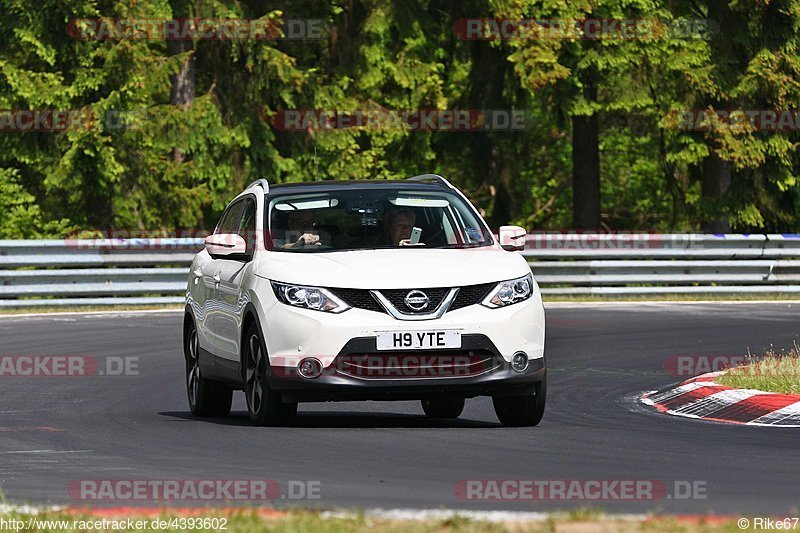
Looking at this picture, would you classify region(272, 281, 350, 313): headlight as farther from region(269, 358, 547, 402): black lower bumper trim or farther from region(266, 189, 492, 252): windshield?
region(266, 189, 492, 252): windshield

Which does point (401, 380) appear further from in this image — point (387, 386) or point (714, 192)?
point (714, 192)

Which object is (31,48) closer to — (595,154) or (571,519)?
(595,154)

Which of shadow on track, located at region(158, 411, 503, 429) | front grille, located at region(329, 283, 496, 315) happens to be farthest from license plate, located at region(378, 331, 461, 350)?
shadow on track, located at region(158, 411, 503, 429)

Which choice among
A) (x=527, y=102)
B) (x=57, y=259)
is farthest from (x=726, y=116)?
(x=57, y=259)

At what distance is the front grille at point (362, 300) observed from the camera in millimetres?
11305

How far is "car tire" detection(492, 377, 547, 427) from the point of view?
1187 centimetres

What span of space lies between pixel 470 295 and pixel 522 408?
103cm

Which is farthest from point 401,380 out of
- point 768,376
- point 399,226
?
point 768,376

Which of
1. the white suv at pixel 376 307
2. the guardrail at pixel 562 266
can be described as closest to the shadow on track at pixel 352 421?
the white suv at pixel 376 307

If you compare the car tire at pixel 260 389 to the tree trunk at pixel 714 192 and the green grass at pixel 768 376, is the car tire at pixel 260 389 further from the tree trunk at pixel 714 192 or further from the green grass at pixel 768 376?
the tree trunk at pixel 714 192

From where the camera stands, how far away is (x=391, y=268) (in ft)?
37.4

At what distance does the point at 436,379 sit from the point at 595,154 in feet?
94.7

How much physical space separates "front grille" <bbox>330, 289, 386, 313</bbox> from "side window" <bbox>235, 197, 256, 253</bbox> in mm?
1290

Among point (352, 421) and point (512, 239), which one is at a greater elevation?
point (512, 239)
